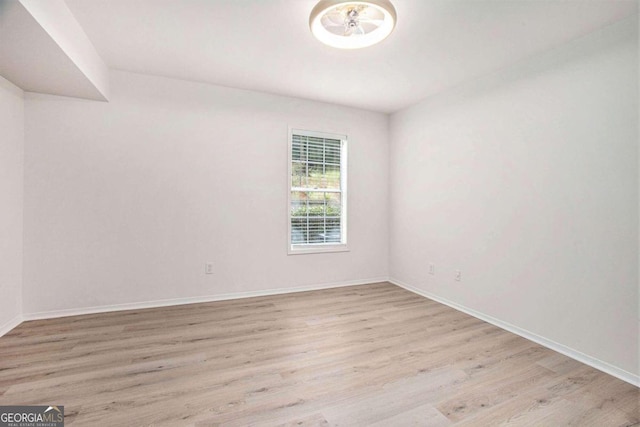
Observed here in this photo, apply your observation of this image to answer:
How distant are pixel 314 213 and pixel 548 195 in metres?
2.62

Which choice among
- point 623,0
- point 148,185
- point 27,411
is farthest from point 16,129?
point 623,0

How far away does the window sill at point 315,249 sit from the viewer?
3.96 metres

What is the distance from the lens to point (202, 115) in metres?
3.44

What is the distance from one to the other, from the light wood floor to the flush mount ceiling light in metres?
2.41

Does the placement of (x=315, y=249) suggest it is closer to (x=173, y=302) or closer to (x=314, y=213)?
(x=314, y=213)

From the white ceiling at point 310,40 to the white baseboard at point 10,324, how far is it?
8.58 feet

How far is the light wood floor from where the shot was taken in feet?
5.35

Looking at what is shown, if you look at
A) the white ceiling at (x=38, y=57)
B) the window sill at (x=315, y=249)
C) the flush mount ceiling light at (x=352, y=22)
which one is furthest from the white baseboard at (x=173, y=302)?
the flush mount ceiling light at (x=352, y=22)

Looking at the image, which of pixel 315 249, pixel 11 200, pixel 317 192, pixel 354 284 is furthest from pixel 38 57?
pixel 354 284

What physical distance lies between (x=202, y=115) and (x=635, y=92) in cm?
384

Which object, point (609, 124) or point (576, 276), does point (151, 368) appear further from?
point (609, 124)

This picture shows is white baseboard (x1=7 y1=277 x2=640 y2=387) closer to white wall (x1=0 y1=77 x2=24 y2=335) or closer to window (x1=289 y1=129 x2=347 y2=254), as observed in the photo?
white wall (x1=0 y1=77 x2=24 y2=335)

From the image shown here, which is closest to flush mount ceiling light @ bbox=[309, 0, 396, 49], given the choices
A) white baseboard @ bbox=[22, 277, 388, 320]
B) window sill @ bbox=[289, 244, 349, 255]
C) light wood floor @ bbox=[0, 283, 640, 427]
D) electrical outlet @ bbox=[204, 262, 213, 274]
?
A: light wood floor @ bbox=[0, 283, 640, 427]

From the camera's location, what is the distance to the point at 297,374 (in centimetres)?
201
